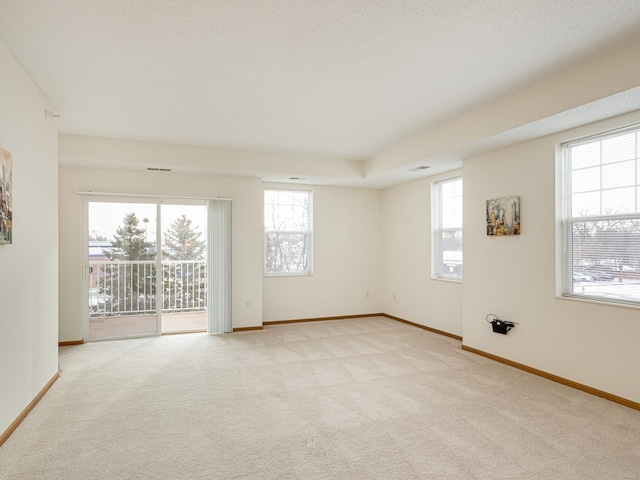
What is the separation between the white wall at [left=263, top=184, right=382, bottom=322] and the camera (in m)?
5.97

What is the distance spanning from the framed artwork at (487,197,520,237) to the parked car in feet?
2.41

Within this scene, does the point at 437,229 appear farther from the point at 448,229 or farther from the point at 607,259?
the point at 607,259

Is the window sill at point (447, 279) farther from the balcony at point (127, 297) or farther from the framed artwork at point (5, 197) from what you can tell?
the framed artwork at point (5, 197)

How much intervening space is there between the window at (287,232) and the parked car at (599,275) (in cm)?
394

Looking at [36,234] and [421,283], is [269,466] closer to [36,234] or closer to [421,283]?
[36,234]

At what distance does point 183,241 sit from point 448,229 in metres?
3.89

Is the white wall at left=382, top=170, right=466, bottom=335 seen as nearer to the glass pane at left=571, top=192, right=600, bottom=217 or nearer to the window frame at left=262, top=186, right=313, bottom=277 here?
the window frame at left=262, top=186, right=313, bottom=277

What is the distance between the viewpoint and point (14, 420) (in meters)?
2.48

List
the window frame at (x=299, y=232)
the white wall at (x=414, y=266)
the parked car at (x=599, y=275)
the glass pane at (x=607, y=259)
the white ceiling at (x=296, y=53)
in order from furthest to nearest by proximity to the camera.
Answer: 1. the window frame at (x=299, y=232)
2. the white wall at (x=414, y=266)
3. the parked car at (x=599, y=275)
4. the glass pane at (x=607, y=259)
5. the white ceiling at (x=296, y=53)

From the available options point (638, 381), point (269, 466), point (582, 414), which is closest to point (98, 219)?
point (269, 466)

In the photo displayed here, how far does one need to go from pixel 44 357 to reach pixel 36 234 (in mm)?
1082

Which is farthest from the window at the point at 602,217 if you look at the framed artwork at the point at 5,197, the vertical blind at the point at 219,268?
the framed artwork at the point at 5,197

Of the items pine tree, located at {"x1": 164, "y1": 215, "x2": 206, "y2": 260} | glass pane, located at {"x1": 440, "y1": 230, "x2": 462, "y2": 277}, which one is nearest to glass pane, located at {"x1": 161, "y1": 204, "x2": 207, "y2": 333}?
pine tree, located at {"x1": 164, "y1": 215, "x2": 206, "y2": 260}

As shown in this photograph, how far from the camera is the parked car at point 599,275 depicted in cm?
308
